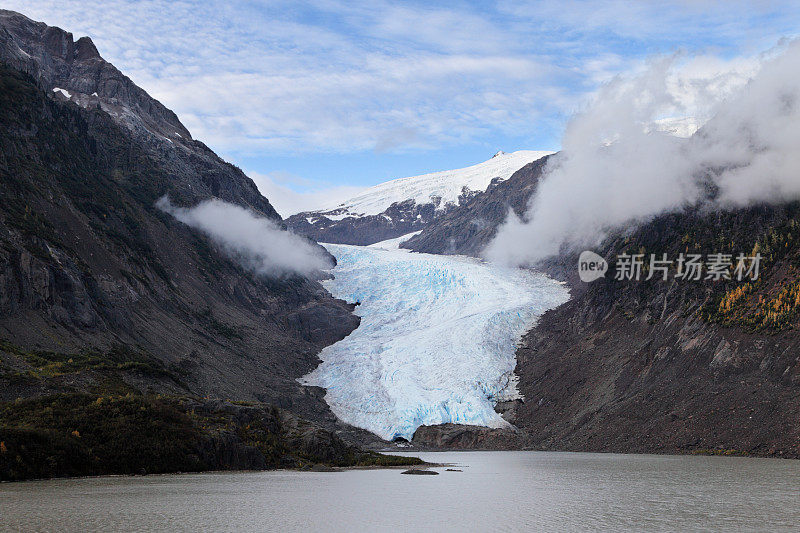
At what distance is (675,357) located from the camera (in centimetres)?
7112

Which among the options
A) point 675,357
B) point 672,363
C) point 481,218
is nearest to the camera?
point 672,363

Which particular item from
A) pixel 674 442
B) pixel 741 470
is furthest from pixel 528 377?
pixel 741 470

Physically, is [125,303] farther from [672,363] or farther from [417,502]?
[672,363]

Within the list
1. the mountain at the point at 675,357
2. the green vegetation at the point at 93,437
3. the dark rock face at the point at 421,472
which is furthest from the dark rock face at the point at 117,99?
the dark rock face at the point at 421,472

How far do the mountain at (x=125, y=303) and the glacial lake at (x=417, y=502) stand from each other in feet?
13.7

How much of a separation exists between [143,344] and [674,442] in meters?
52.0

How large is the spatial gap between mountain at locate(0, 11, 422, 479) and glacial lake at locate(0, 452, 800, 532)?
4188mm

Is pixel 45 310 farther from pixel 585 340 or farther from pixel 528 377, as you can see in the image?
pixel 585 340

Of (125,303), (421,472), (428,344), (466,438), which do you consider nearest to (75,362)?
(125,303)

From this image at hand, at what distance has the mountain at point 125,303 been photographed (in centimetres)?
3953

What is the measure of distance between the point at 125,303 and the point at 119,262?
27.9 ft

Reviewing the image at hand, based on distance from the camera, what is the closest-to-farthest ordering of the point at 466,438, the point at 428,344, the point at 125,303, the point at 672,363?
1. the point at 672,363
2. the point at 125,303
3. the point at 466,438
4. the point at 428,344
